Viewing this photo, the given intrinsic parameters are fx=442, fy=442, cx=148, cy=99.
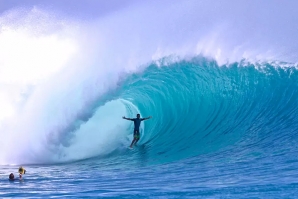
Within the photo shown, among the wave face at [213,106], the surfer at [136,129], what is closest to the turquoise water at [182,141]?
the wave face at [213,106]

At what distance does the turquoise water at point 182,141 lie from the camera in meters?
6.49

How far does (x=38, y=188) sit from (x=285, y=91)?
8.50m

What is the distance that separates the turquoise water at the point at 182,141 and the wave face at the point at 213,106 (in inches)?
1.2

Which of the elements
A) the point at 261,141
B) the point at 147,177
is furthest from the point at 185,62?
the point at 147,177

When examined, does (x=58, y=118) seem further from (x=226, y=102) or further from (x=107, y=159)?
(x=226, y=102)

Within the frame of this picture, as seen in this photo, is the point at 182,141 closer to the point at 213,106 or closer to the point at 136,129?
the point at 136,129

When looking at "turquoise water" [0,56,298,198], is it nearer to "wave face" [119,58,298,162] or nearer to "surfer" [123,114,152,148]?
"wave face" [119,58,298,162]

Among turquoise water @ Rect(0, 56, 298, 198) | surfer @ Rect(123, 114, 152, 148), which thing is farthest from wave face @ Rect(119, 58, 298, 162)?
surfer @ Rect(123, 114, 152, 148)

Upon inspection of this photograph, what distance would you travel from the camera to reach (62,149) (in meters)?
12.3

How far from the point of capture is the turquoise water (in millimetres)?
6488

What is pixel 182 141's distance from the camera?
11359mm

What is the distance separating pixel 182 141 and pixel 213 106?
7.57 ft

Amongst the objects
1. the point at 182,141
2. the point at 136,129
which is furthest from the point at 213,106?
the point at 136,129

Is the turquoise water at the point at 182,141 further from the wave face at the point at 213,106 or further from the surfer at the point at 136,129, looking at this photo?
the surfer at the point at 136,129
